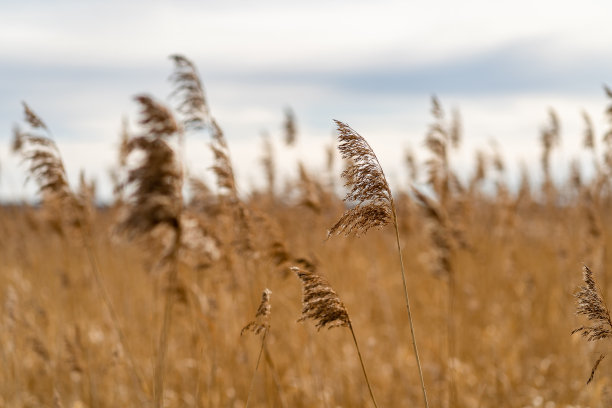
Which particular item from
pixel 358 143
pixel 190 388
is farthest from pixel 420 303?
pixel 358 143

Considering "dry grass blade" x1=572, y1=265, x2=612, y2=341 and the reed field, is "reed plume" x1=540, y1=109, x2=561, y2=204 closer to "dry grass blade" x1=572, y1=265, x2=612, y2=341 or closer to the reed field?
the reed field

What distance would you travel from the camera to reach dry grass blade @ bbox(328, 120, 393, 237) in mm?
1791

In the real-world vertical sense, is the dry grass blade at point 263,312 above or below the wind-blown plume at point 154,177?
below

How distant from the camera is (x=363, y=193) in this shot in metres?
1.81

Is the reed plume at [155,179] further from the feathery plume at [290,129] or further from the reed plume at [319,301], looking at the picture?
the feathery plume at [290,129]

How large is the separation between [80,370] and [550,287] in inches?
233

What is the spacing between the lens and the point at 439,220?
3549mm

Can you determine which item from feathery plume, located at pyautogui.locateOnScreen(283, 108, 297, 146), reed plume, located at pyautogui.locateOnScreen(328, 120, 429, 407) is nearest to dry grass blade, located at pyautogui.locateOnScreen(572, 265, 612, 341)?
reed plume, located at pyautogui.locateOnScreen(328, 120, 429, 407)

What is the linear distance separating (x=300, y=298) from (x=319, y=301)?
3754mm

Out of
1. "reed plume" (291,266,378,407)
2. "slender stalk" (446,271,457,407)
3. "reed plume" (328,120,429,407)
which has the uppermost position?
"reed plume" (328,120,429,407)

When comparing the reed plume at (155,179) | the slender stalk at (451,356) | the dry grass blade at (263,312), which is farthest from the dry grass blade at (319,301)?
the slender stalk at (451,356)

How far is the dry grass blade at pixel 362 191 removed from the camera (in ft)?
5.88

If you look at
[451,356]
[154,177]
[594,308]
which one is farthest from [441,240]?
[154,177]

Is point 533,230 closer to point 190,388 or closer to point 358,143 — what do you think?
point 190,388
